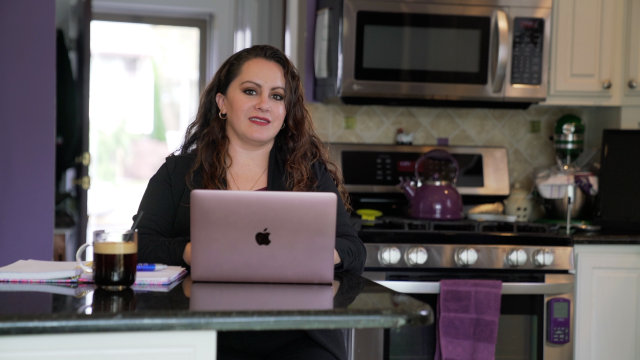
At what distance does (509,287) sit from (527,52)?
3.47 ft

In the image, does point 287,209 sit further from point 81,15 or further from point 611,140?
point 81,15

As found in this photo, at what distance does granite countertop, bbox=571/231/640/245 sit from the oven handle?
18cm

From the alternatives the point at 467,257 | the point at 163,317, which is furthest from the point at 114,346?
the point at 467,257

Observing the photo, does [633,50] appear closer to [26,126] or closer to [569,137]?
[569,137]

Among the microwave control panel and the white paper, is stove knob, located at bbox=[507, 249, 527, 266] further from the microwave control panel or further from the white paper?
the white paper

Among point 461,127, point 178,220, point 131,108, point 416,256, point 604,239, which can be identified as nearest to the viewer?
point 178,220

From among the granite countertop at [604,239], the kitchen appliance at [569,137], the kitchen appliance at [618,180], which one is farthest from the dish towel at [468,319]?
the kitchen appliance at [569,137]

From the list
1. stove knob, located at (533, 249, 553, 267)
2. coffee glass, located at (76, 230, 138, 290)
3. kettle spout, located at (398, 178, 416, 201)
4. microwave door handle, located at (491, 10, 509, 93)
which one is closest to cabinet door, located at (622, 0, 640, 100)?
microwave door handle, located at (491, 10, 509, 93)

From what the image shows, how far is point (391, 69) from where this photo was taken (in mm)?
2670

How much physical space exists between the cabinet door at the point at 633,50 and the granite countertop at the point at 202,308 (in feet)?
7.28

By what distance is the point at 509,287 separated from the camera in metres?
2.30

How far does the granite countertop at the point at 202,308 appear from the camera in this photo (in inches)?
35.2

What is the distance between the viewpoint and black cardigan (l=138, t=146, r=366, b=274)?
1.46 meters

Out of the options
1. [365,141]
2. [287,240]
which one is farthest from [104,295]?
[365,141]
